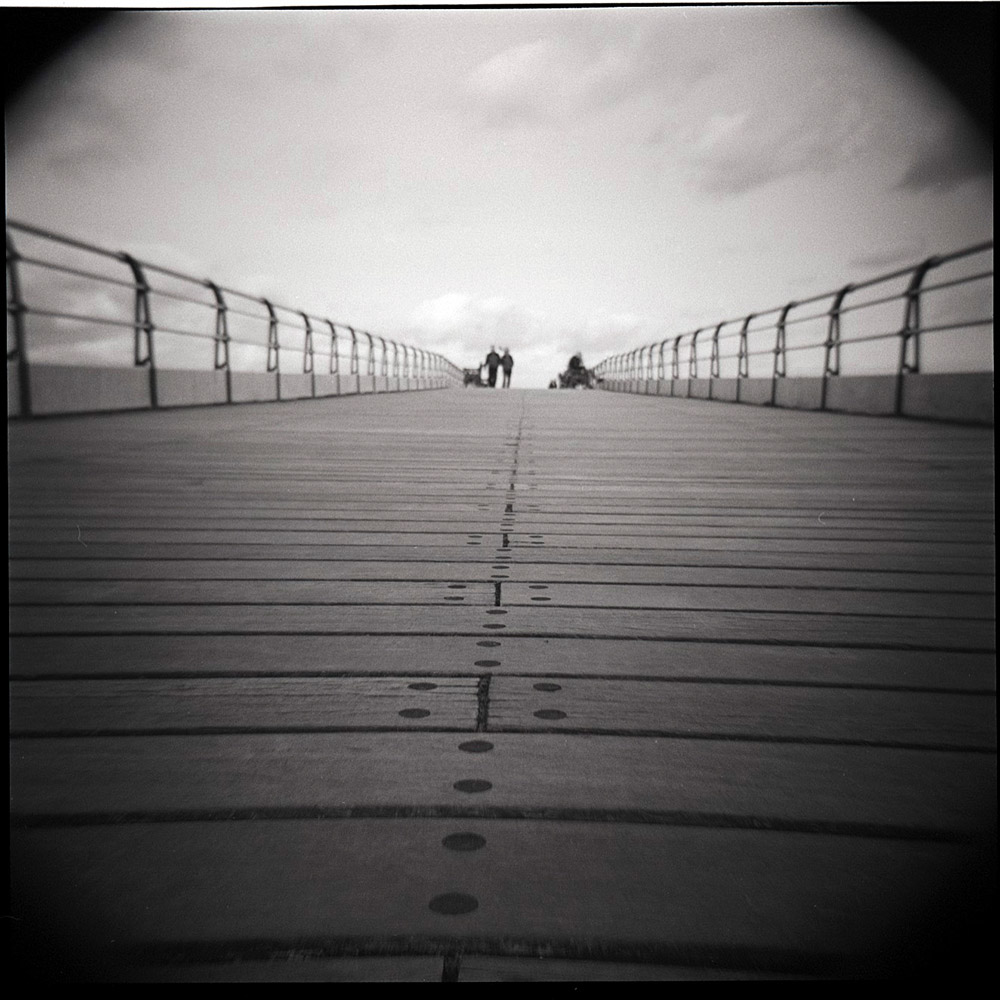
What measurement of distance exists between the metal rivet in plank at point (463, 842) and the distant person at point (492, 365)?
67.7ft

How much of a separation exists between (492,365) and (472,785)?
2084cm

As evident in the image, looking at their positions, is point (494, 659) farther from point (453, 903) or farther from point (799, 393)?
point (799, 393)

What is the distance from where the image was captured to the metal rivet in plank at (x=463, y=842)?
678mm

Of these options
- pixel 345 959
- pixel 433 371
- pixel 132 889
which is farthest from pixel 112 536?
pixel 433 371

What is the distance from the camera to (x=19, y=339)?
4.03 metres

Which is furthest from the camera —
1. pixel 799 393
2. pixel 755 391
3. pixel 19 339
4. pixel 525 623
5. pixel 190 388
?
pixel 755 391

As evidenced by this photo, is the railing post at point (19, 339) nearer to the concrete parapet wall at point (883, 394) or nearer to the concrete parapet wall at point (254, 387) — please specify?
the concrete parapet wall at point (254, 387)

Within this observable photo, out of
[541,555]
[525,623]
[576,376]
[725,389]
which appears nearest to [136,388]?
[541,555]

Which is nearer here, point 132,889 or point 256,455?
point 132,889

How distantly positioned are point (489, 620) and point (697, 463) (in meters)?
2.22

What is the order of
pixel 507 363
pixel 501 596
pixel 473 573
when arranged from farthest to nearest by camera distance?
1. pixel 507 363
2. pixel 473 573
3. pixel 501 596

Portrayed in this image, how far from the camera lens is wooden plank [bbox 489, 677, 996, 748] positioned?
91 cm

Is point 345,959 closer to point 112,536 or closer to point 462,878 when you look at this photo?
A: point 462,878

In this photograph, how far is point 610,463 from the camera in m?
3.45
